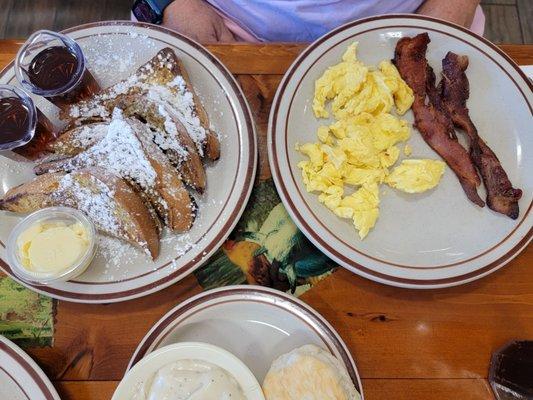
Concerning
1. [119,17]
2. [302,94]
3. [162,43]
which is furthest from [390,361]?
[119,17]

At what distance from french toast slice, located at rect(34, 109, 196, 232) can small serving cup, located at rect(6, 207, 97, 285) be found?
0.45 ft

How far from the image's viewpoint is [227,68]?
154 centimetres

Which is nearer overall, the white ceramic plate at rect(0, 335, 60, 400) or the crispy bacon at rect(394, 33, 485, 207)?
the white ceramic plate at rect(0, 335, 60, 400)

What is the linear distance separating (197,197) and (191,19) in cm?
69

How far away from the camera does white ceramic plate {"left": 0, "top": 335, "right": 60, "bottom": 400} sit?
122 cm

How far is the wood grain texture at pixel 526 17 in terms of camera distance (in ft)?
9.75

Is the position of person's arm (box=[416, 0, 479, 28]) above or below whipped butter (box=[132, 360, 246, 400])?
above

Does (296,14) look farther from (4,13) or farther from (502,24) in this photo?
(4,13)

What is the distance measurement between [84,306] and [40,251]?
7.7 inches

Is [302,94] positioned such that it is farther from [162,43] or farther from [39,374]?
[39,374]

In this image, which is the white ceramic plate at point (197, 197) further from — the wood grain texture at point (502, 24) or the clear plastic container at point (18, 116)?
the wood grain texture at point (502, 24)

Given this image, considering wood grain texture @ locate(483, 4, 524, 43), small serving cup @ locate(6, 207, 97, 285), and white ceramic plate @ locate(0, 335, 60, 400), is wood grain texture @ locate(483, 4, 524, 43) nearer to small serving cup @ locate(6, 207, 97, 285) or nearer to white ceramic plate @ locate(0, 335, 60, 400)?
small serving cup @ locate(6, 207, 97, 285)

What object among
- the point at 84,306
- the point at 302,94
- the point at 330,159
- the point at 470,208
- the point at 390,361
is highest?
the point at 302,94

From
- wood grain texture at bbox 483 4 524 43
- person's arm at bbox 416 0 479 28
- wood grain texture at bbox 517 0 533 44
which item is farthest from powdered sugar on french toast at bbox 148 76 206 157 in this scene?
wood grain texture at bbox 517 0 533 44
